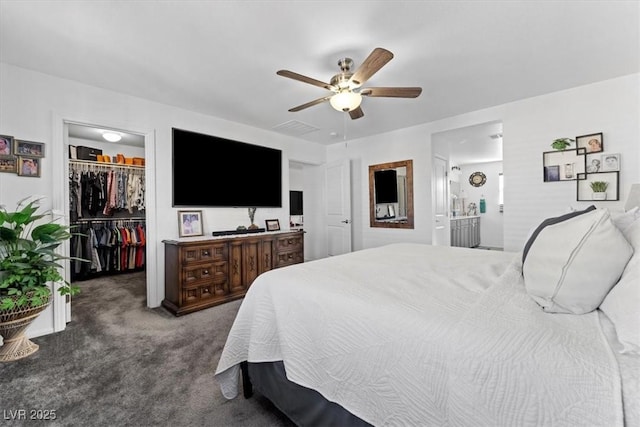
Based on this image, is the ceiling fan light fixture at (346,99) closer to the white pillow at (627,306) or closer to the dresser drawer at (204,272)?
the white pillow at (627,306)

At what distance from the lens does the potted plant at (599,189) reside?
2771 mm

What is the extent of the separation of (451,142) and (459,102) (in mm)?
1968

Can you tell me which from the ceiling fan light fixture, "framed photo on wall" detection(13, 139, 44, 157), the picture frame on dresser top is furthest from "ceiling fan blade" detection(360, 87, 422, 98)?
"framed photo on wall" detection(13, 139, 44, 157)

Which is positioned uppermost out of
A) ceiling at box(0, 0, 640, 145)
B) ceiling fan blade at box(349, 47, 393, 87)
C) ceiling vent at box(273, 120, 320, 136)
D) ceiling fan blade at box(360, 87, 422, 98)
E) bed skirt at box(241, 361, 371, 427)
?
ceiling vent at box(273, 120, 320, 136)

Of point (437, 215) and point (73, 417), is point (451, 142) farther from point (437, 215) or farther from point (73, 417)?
point (73, 417)

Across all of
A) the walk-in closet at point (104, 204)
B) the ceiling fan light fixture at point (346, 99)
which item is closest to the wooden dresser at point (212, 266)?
the walk-in closet at point (104, 204)

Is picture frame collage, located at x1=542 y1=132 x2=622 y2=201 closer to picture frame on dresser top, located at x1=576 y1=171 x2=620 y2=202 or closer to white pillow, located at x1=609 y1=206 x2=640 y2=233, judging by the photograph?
picture frame on dresser top, located at x1=576 y1=171 x2=620 y2=202

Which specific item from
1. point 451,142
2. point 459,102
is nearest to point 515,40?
point 459,102

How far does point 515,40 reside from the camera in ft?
6.79

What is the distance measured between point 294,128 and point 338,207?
5.46 feet

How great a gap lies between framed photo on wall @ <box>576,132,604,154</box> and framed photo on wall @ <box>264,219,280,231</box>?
12.9 ft

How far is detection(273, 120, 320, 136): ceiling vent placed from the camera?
13.2ft

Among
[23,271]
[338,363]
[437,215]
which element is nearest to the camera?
[338,363]

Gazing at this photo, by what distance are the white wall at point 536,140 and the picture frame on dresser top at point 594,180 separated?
4cm
